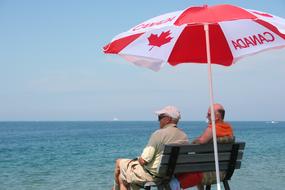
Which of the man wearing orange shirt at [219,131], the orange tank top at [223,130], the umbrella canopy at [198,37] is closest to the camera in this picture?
the umbrella canopy at [198,37]

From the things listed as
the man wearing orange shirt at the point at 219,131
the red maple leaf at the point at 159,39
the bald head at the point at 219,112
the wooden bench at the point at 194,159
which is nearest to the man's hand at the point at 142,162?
the wooden bench at the point at 194,159

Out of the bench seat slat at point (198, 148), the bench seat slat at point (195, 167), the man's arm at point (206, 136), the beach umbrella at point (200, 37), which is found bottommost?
the bench seat slat at point (195, 167)

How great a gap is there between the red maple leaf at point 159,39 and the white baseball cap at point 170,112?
0.72m

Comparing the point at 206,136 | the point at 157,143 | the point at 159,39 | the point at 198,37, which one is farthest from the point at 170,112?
the point at 198,37

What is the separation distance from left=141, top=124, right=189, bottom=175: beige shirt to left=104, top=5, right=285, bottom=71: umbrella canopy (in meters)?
0.69

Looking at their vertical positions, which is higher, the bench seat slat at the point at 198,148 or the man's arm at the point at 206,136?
the man's arm at the point at 206,136

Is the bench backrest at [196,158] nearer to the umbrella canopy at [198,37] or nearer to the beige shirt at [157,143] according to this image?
the beige shirt at [157,143]

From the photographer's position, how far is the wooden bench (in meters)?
5.03

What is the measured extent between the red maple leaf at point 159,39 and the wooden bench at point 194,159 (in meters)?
1.03

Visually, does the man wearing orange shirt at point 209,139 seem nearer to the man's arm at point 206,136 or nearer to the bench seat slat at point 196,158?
the man's arm at point 206,136

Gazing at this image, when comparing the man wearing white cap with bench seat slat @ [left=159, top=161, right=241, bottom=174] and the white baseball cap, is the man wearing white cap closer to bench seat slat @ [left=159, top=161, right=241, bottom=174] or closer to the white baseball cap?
the white baseball cap

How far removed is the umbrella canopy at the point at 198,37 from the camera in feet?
13.7

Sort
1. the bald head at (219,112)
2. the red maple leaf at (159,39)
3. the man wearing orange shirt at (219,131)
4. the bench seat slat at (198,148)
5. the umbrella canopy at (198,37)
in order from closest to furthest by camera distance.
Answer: the umbrella canopy at (198,37), the red maple leaf at (159,39), the bench seat slat at (198,148), the man wearing orange shirt at (219,131), the bald head at (219,112)

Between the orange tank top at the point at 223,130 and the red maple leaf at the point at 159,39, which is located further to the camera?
the orange tank top at the point at 223,130
